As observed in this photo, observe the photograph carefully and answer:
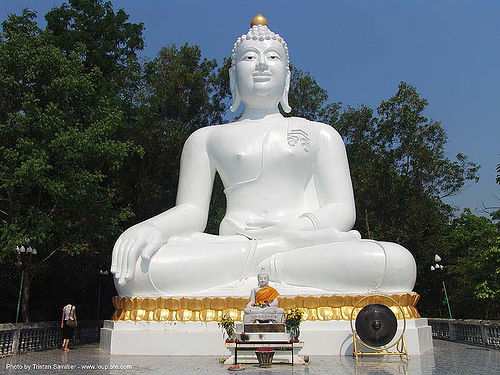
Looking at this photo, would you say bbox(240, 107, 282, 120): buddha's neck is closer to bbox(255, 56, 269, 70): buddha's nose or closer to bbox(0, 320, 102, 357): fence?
bbox(255, 56, 269, 70): buddha's nose

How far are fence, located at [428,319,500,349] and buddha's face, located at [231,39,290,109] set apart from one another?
5313 millimetres

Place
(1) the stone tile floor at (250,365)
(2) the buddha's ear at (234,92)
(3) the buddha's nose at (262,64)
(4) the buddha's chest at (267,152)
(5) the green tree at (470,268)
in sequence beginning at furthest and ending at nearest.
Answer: (5) the green tree at (470,268), (2) the buddha's ear at (234,92), (3) the buddha's nose at (262,64), (4) the buddha's chest at (267,152), (1) the stone tile floor at (250,365)

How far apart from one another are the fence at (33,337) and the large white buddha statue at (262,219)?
176cm

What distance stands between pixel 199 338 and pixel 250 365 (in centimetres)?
164

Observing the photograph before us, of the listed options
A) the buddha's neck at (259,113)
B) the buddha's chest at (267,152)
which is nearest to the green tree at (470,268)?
the buddha's chest at (267,152)

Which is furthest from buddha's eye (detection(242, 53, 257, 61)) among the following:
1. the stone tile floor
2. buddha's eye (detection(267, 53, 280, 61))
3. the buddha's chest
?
the stone tile floor

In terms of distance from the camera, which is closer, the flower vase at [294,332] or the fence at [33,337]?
the flower vase at [294,332]

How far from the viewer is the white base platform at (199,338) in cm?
735

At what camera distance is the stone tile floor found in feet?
18.4

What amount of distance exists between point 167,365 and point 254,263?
2290mm

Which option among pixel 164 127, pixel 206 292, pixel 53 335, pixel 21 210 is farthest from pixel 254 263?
pixel 164 127

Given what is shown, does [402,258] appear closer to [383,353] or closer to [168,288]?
[383,353]

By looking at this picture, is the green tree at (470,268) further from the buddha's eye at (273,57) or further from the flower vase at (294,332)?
the flower vase at (294,332)

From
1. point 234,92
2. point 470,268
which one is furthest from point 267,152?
point 470,268
